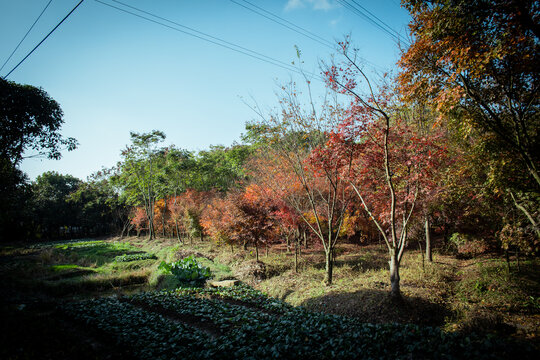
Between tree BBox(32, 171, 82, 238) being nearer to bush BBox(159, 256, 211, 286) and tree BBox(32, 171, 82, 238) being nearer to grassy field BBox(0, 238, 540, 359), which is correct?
grassy field BBox(0, 238, 540, 359)

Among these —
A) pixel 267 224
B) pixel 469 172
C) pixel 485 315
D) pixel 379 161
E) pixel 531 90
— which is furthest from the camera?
pixel 267 224

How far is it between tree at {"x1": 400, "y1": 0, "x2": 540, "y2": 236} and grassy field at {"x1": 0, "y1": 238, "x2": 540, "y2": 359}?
3.06 m

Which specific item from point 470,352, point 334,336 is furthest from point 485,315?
point 334,336

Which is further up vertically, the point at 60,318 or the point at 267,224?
the point at 267,224

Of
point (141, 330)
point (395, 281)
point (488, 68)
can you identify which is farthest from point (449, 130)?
point (141, 330)

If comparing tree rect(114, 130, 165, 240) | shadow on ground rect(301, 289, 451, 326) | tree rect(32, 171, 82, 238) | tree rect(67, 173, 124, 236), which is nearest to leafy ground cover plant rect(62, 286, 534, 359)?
shadow on ground rect(301, 289, 451, 326)

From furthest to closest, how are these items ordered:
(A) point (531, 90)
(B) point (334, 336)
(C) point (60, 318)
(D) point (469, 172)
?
(D) point (469, 172), (C) point (60, 318), (A) point (531, 90), (B) point (334, 336)

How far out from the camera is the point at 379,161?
712cm

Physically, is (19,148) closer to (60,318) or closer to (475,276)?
(60,318)

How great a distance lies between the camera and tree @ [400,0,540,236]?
15.2 ft

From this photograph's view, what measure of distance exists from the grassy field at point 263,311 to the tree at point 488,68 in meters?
3.06

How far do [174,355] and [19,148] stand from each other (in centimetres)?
1531

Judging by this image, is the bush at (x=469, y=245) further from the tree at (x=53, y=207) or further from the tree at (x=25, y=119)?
the tree at (x=53, y=207)

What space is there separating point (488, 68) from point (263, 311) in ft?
29.5
